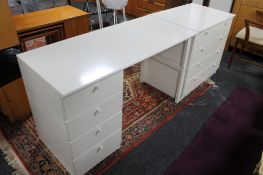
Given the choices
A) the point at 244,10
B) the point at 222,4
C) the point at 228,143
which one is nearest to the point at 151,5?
the point at 222,4

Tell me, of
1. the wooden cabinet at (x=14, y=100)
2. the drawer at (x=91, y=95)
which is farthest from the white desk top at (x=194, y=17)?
the wooden cabinet at (x=14, y=100)

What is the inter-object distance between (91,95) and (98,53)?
336mm

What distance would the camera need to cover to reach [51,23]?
2129mm

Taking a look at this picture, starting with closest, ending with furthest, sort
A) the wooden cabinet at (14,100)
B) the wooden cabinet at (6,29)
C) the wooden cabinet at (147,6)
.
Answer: the wooden cabinet at (6,29) → the wooden cabinet at (14,100) → the wooden cabinet at (147,6)

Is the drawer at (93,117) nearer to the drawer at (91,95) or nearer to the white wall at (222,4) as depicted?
the drawer at (91,95)

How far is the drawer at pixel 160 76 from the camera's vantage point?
2.32 metres

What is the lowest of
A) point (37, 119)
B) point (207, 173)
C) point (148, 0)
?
point (207, 173)

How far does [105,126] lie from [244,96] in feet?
5.65

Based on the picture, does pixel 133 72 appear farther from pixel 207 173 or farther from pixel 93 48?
pixel 207 173

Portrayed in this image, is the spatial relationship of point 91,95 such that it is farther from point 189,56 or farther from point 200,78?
point 200,78

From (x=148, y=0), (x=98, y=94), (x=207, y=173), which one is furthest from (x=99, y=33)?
(x=148, y=0)

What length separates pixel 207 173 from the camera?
1766mm

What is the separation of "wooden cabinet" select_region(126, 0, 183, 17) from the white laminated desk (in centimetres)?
175

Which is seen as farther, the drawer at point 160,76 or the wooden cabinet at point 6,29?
the drawer at point 160,76
